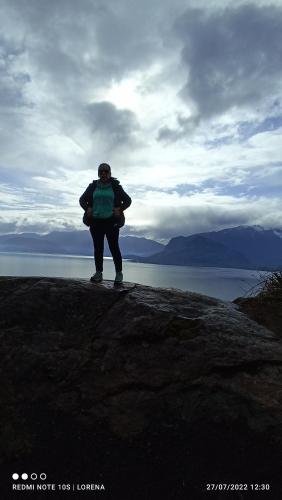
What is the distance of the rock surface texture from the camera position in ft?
18.7

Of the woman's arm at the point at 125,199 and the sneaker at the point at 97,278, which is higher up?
the woman's arm at the point at 125,199

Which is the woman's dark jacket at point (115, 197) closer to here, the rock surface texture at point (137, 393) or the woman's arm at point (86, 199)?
the woman's arm at point (86, 199)

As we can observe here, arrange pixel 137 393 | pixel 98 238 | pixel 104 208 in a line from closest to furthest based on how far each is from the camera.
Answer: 1. pixel 137 393
2. pixel 104 208
3. pixel 98 238

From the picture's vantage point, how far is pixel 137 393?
675cm

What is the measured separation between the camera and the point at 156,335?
296 inches

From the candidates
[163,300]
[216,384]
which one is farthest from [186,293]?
[216,384]

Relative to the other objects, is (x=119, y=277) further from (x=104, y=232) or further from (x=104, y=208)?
(x=104, y=208)

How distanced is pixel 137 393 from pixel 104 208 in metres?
5.10

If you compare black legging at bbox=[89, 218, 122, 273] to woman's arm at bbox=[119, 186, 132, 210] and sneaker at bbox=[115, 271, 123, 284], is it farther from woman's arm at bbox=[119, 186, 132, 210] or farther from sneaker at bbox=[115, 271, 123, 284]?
woman's arm at bbox=[119, 186, 132, 210]

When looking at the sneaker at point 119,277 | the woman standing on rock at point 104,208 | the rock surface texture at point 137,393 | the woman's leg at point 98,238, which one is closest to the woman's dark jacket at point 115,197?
the woman standing on rock at point 104,208

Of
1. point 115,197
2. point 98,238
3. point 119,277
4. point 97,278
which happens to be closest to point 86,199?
point 115,197

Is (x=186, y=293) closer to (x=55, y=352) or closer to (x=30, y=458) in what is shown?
(x=55, y=352)

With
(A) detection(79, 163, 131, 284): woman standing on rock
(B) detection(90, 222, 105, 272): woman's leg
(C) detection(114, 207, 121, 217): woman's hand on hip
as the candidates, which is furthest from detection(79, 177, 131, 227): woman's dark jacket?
(B) detection(90, 222, 105, 272): woman's leg

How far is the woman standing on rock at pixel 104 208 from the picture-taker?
32.0ft
